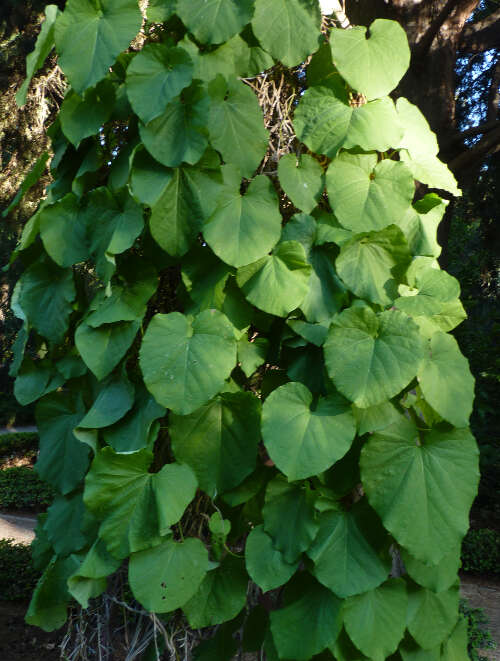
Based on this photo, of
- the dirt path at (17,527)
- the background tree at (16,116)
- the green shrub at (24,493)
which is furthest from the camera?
the green shrub at (24,493)

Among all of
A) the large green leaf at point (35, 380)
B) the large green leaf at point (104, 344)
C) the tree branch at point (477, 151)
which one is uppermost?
the tree branch at point (477, 151)

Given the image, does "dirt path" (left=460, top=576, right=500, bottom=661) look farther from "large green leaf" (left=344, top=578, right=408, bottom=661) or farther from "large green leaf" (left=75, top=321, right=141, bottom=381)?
"large green leaf" (left=75, top=321, right=141, bottom=381)

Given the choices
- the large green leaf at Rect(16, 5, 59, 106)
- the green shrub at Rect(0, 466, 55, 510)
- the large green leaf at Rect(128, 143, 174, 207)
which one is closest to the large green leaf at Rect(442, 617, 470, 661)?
the large green leaf at Rect(128, 143, 174, 207)

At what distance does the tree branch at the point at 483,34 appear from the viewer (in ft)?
17.3

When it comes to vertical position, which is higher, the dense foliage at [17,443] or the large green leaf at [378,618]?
the large green leaf at [378,618]

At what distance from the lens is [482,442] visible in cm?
594

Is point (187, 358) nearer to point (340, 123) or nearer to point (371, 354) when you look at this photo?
Result: point (371, 354)

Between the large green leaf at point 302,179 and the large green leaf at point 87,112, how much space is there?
0.37 m

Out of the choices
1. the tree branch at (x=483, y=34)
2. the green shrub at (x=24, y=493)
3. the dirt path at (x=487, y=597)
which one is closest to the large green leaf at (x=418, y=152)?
the dirt path at (x=487, y=597)

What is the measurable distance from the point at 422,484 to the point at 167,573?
500 millimetres

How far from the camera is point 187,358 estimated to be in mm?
1091

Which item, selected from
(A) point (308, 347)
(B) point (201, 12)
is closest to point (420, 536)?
(A) point (308, 347)

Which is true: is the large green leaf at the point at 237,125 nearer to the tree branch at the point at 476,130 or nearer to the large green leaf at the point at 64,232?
the large green leaf at the point at 64,232

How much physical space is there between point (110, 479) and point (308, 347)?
18.4 inches
